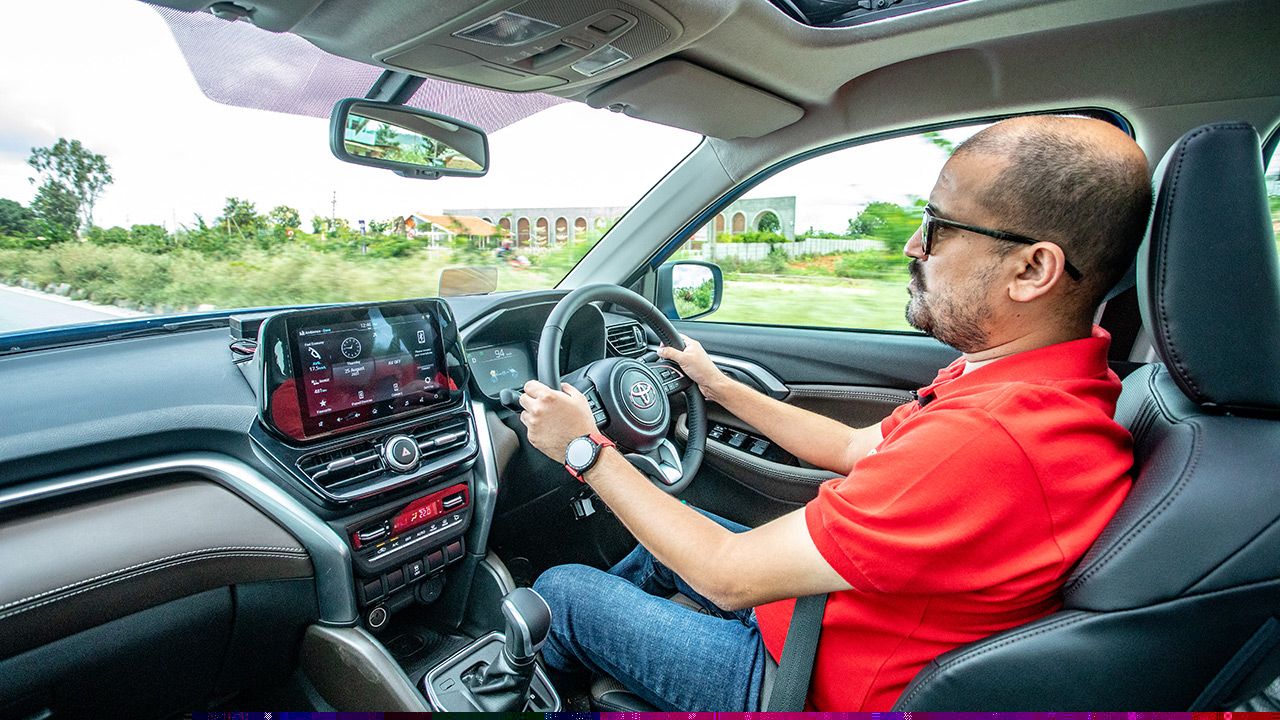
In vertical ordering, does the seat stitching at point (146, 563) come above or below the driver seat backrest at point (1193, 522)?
below

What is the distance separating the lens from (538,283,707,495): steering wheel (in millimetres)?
1920

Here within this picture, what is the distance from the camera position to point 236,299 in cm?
220

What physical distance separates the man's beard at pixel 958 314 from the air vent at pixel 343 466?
4.50 ft

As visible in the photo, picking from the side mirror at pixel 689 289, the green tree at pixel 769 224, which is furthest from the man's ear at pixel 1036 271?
the side mirror at pixel 689 289

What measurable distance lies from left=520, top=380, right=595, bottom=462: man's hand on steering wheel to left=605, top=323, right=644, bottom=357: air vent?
878mm

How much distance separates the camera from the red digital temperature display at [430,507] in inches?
71.1

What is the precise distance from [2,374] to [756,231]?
260 centimetres

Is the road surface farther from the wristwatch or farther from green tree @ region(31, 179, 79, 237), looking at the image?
the wristwatch

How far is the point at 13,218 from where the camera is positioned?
1.64 m

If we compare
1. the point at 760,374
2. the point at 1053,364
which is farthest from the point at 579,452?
the point at 760,374

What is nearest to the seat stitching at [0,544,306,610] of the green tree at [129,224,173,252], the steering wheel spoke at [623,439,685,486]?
the steering wheel spoke at [623,439,685,486]

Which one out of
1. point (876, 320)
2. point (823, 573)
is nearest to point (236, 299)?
point (823, 573)

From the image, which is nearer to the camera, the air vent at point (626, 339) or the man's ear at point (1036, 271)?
the man's ear at point (1036, 271)

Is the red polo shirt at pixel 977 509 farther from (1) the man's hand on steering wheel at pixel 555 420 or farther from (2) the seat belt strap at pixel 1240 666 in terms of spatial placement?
(1) the man's hand on steering wheel at pixel 555 420
